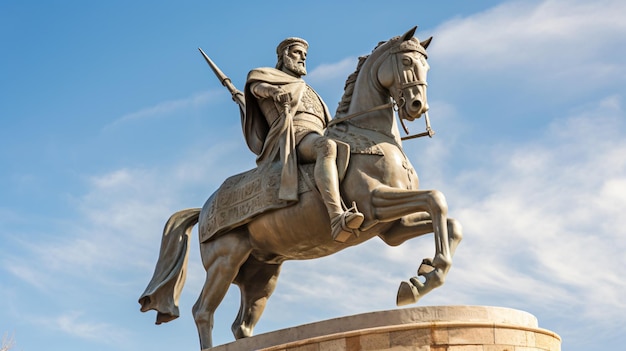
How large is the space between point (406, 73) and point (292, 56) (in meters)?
2.15

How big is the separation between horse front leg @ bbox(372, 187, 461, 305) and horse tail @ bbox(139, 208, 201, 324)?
10.5 feet

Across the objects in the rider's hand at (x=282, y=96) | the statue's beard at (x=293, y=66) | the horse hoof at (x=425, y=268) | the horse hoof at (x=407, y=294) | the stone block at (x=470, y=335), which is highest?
the statue's beard at (x=293, y=66)

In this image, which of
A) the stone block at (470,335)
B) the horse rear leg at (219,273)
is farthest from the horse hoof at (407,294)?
the horse rear leg at (219,273)

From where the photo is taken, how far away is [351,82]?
1215 cm

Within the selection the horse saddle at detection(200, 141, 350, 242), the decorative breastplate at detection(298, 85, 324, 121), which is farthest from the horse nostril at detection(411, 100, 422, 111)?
the decorative breastplate at detection(298, 85, 324, 121)

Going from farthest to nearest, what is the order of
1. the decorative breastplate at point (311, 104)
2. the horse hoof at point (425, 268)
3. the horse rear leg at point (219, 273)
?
the decorative breastplate at point (311, 104)
the horse rear leg at point (219, 273)
the horse hoof at point (425, 268)

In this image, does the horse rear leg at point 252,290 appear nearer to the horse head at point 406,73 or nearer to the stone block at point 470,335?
the horse head at point 406,73

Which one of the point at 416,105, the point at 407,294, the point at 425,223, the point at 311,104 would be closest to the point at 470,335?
the point at 407,294

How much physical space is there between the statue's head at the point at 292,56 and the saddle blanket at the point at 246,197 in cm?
140

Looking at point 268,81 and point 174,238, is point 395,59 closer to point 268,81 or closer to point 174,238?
point 268,81

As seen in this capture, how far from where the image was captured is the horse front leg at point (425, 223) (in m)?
10.2

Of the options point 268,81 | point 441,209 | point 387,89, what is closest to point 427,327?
point 441,209

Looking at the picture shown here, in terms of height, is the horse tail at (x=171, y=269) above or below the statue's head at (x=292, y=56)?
below

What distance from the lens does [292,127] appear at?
12.2 meters
